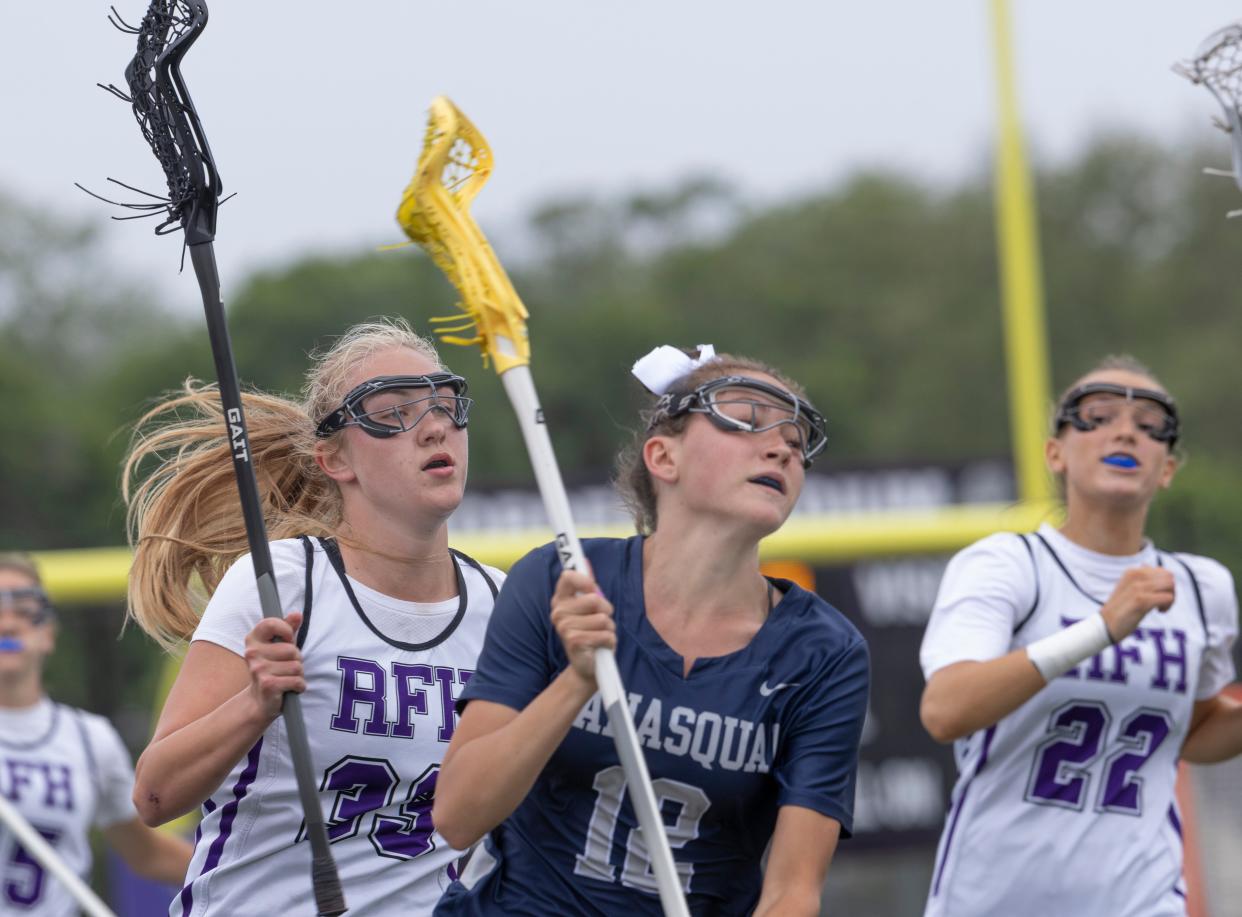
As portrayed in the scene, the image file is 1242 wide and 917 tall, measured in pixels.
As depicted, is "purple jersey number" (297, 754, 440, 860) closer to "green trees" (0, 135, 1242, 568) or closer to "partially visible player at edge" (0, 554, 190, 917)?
"partially visible player at edge" (0, 554, 190, 917)

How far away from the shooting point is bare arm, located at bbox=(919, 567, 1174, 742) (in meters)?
4.15

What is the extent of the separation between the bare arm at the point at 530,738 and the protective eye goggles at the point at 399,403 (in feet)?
3.12

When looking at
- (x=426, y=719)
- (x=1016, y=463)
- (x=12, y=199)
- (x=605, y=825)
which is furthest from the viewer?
(x=12, y=199)

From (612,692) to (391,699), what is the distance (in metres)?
0.94

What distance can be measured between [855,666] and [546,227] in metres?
44.4

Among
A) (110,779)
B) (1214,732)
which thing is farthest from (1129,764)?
(110,779)

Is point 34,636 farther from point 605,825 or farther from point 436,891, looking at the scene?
point 605,825

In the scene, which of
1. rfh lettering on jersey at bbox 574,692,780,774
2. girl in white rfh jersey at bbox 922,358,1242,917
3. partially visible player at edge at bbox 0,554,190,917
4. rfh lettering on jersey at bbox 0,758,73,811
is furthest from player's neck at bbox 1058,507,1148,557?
rfh lettering on jersey at bbox 0,758,73,811

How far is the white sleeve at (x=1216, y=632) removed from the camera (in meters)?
4.77

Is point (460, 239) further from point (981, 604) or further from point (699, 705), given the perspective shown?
point (981, 604)

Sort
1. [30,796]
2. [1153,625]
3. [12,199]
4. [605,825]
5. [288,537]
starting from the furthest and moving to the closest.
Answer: [12,199]
[30,796]
[1153,625]
[288,537]
[605,825]

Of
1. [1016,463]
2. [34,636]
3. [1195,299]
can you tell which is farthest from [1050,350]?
[34,636]

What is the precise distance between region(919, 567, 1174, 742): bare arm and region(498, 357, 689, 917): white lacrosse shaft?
4.03 ft

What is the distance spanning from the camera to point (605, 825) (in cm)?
336
